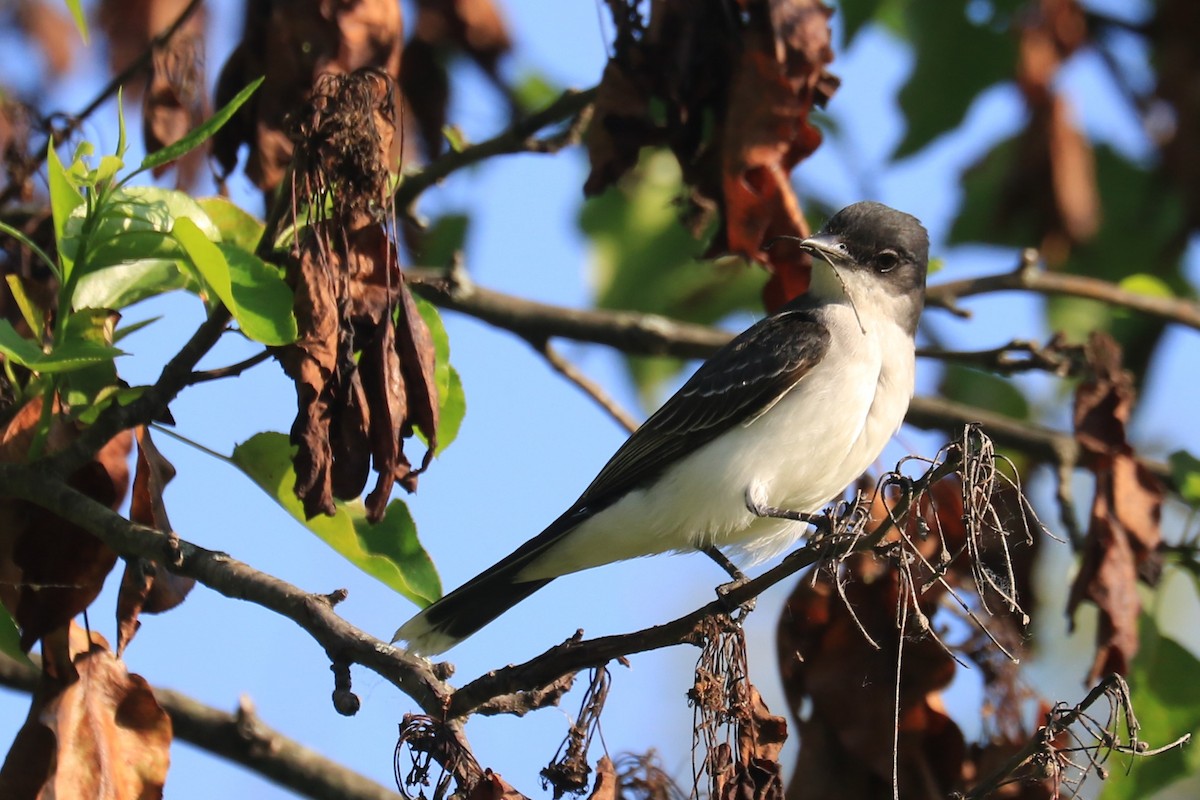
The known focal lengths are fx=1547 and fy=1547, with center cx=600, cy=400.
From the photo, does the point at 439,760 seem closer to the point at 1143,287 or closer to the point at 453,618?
the point at 453,618

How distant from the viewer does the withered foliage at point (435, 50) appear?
16.4 ft

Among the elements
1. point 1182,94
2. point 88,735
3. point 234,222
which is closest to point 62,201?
point 234,222

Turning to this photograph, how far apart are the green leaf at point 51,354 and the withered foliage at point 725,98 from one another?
1.59 m

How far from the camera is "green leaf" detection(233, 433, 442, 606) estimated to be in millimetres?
3480

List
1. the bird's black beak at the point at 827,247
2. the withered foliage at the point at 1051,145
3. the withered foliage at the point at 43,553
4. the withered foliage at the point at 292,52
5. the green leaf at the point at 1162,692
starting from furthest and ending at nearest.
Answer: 1. the withered foliage at the point at 1051,145
2. the bird's black beak at the point at 827,247
3. the green leaf at the point at 1162,692
4. the withered foliage at the point at 292,52
5. the withered foliage at the point at 43,553

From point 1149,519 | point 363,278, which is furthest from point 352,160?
point 1149,519

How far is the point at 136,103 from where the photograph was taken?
5.54 metres

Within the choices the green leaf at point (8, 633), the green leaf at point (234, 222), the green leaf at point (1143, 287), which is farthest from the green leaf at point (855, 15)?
the green leaf at point (8, 633)

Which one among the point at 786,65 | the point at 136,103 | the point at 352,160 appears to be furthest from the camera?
the point at 136,103

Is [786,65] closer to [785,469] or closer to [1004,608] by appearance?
[785,469]

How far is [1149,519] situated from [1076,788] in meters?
1.68

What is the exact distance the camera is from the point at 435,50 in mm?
5031

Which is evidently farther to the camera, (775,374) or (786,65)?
(775,374)

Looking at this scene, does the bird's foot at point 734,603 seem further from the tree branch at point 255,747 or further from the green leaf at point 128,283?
the tree branch at point 255,747
